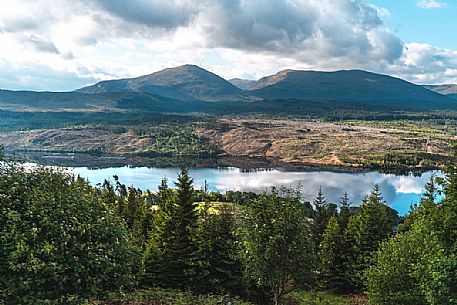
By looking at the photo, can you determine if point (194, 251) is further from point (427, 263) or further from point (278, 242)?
point (427, 263)

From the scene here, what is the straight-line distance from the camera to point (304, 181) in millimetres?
167375

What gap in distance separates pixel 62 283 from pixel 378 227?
32133 millimetres

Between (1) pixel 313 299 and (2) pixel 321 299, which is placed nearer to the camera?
(1) pixel 313 299

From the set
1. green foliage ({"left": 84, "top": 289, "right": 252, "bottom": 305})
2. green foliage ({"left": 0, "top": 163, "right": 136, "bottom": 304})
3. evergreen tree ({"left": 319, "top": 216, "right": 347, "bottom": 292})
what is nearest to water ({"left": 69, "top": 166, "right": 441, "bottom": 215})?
evergreen tree ({"left": 319, "top": 216, "right": 347, "bottom": 292})

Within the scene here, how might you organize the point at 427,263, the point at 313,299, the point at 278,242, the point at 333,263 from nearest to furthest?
the point at 427,263
the point at 278,242
the point at 313,299
the point at 333,263

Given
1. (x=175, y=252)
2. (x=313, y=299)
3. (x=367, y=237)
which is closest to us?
(x=175, y=252)

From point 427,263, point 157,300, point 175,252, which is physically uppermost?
point 427,263

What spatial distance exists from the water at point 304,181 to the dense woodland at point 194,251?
103998mm

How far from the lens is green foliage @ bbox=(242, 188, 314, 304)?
22.9m

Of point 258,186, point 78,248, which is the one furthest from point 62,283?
point 258,186

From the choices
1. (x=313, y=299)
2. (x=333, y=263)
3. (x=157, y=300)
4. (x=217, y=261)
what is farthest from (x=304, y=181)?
(x=157, y=300)

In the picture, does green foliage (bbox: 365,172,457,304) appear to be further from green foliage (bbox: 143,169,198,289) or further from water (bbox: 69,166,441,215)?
water (bbox: 69,166,441,215)

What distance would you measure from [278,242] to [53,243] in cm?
1183

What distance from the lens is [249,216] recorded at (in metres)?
24.1
